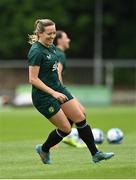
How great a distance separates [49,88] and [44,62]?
0.43 metres

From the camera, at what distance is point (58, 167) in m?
12.2

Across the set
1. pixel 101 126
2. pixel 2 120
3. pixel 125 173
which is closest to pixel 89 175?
pixel 125 173

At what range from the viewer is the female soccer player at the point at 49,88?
12531 millimetres

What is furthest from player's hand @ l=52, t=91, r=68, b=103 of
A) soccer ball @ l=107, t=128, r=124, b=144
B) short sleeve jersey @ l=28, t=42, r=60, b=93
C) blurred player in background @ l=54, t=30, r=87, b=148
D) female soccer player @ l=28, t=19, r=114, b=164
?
soccer ball @ l=107, t=128, r=124, b=144

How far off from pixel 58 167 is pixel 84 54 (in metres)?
43.2

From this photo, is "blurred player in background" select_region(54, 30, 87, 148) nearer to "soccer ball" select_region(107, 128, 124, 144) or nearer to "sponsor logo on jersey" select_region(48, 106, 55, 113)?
"soccer ball" select_region(107, 128, 124, 144)

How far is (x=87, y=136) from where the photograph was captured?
12781 millimetres

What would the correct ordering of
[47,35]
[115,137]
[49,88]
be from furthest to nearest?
1. [115,137]
2. [47,35]
3. [49,88]

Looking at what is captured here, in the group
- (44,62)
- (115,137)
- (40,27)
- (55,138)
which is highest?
(40,27)

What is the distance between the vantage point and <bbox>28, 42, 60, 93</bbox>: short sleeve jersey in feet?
41.2

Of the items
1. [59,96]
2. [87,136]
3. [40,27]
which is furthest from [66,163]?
[40,27]

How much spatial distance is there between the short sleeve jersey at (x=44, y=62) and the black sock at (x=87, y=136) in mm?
686

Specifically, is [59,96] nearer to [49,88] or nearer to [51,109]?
[49,88]

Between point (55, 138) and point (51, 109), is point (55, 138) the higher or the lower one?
the lower one
